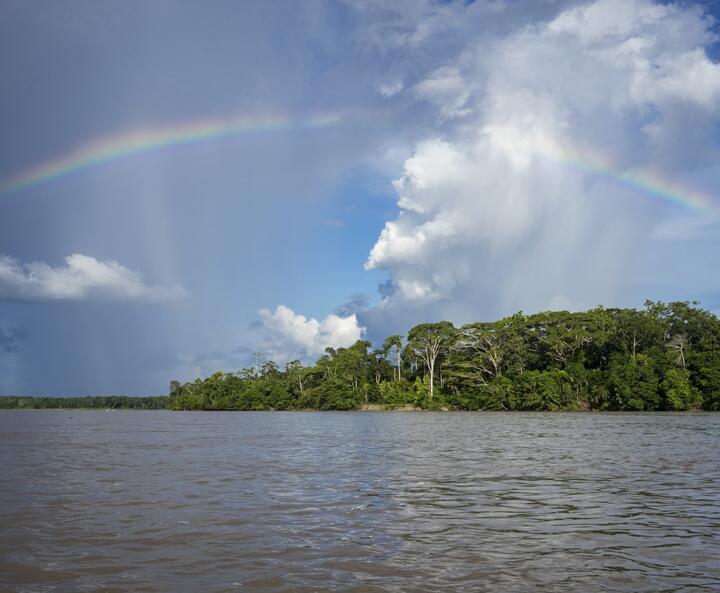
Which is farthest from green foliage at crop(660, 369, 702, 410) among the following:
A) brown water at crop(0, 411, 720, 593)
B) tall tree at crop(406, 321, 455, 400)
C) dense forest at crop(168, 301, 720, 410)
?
brown water at crop(0, 411, 720, 593)

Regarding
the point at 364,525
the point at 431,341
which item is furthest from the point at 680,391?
the point at 364,525

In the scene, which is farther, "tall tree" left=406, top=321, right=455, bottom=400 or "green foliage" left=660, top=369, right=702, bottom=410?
"tall tree" left=406, top=321, right=455, bottom=400

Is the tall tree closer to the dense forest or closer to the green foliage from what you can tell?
the dense forest

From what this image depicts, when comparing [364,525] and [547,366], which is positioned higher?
[547,366]

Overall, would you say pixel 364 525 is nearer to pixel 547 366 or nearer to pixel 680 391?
pixel 680 391

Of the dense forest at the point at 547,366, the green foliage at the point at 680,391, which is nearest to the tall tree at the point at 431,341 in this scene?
the dense forest at the point at 547,366

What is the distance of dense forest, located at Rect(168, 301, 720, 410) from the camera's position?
287 feet

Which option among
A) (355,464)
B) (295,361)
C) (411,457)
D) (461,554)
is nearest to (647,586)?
(461,554)

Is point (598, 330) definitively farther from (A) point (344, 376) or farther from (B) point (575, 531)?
(B) point (575, 531)

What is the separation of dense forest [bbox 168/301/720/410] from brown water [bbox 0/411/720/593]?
73406mm

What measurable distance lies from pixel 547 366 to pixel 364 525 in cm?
10153

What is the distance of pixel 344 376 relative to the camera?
135 metres

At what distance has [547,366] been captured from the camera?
4198 inches

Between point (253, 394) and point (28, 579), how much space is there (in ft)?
493
